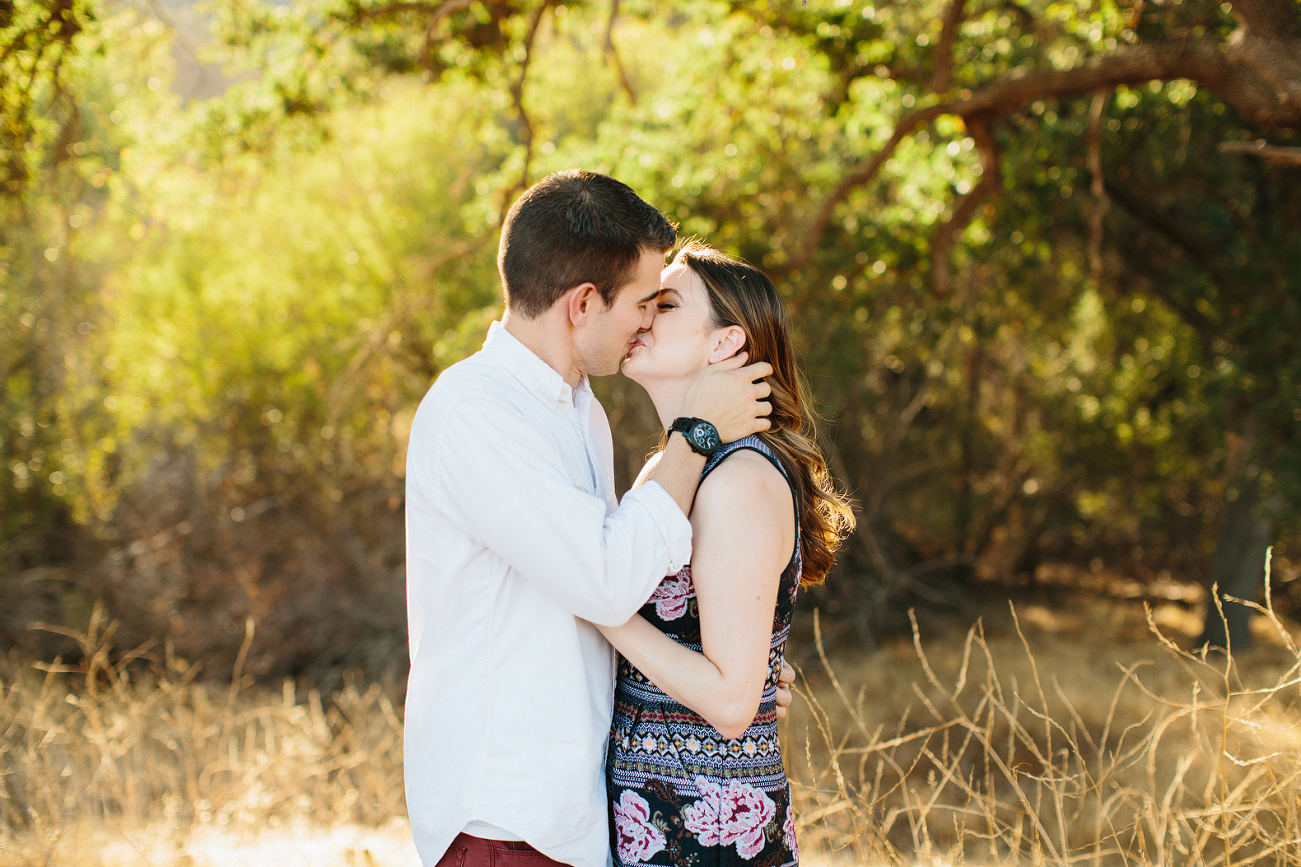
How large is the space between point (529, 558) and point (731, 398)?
24.1 inches

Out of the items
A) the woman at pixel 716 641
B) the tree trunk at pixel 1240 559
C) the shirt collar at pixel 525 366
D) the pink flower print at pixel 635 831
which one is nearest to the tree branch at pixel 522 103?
the woman at pixel 716 641

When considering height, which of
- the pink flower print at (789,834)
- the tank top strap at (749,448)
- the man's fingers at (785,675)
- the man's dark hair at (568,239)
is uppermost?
the man's dark hair at (568,239)

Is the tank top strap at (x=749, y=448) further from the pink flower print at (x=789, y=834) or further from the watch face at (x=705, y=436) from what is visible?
the pink flower print at (x=789, y=834)

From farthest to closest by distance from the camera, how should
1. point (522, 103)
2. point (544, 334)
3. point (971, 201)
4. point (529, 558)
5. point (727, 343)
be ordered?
point (522, 103) → point (971, 201) → point (727, 343) → point (544, 334) → point (529, 558)

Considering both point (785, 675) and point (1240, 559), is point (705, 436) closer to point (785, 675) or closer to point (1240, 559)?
point (785, 675)

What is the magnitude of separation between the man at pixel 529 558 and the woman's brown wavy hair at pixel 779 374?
0.62 feet

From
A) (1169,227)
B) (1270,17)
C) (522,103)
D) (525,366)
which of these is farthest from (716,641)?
(1169,227)

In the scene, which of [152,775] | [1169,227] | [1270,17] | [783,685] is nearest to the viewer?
[783,685]

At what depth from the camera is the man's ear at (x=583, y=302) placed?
1874 millimetres

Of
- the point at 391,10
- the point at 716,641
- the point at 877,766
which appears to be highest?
the point at 391,10

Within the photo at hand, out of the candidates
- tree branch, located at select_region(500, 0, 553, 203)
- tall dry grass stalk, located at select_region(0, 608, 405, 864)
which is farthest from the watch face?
tree branch, located at select_region(500, 0, 553, 203)

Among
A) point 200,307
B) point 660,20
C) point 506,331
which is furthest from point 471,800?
point 200,307

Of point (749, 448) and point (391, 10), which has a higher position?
point (391, 10)

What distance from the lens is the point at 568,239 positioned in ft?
5.99
